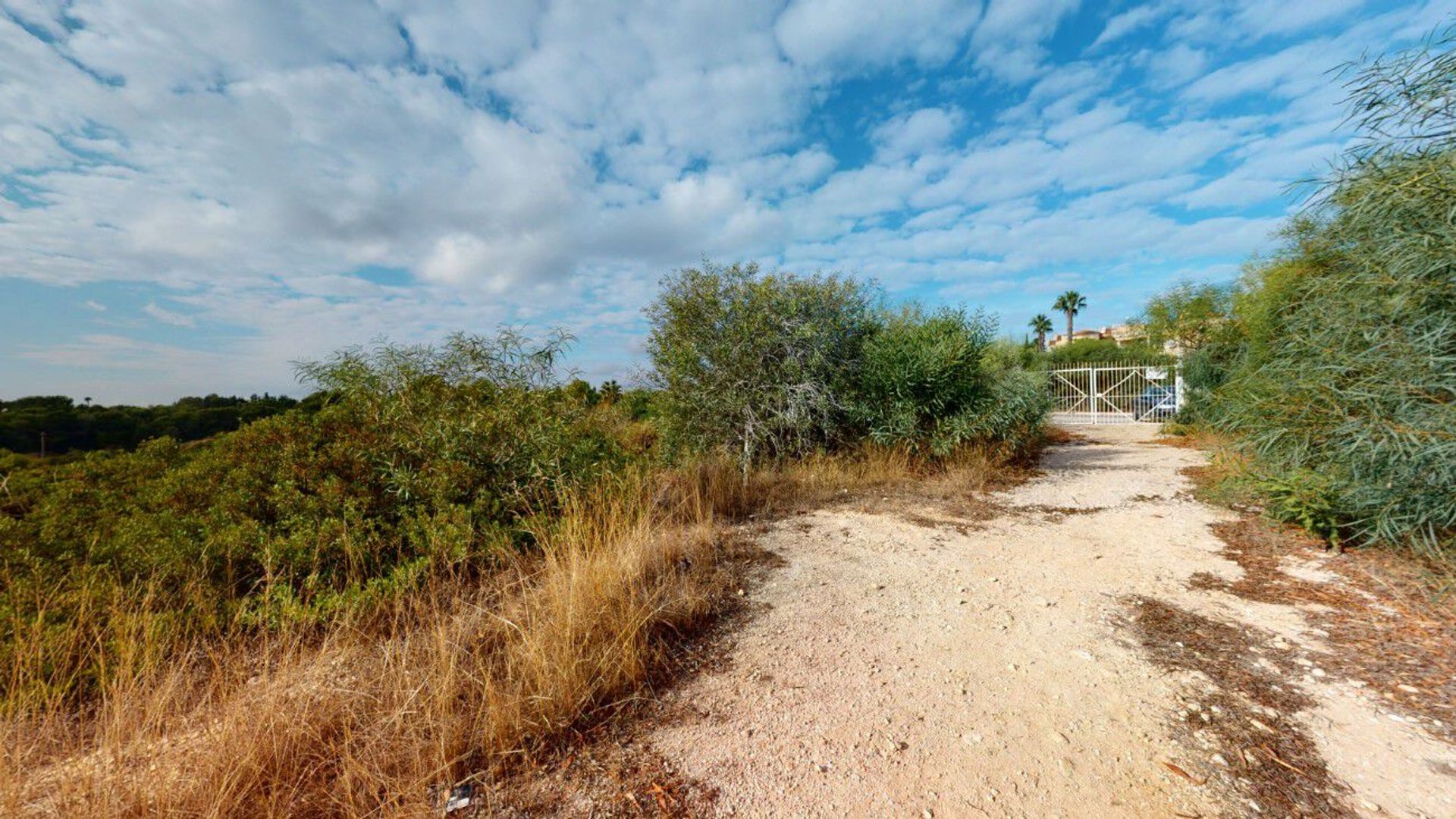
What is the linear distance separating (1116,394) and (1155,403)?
3.61ft

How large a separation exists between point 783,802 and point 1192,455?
1049cm

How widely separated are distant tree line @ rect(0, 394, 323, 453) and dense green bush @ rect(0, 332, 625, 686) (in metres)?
0.67

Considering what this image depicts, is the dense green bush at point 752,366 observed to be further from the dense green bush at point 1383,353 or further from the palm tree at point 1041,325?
the palm tree at point 1041,325

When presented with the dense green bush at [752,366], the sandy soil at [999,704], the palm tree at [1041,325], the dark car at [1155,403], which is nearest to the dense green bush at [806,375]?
the dense green bush at [752,366]

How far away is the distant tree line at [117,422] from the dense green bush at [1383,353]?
7.90 m

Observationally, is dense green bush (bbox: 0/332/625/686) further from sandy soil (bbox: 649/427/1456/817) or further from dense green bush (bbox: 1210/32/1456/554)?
dense green bush (bbox: 1210/32/1456/554)

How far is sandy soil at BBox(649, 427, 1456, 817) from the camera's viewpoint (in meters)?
1.66

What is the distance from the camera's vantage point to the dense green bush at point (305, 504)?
8.91ft

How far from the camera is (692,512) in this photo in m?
4.91

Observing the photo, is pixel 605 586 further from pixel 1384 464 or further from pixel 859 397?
pixel 859 397

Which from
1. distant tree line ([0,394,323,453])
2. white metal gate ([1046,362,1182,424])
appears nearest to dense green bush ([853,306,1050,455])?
distant tree line ([0,394,323,453])

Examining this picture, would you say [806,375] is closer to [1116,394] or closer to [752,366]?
[752,366]

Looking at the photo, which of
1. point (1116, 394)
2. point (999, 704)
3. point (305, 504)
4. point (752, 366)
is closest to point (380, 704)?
point (305, 504)

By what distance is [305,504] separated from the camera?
3.40m
